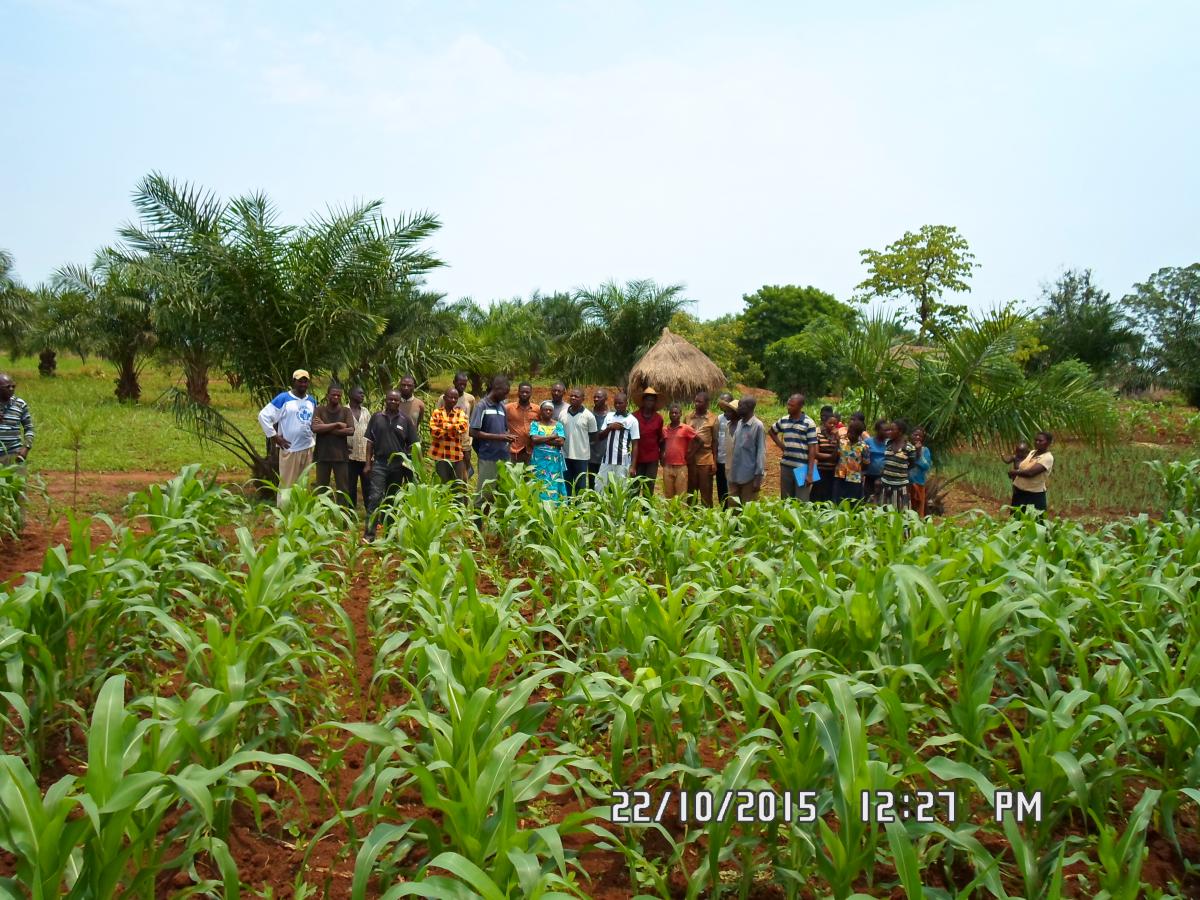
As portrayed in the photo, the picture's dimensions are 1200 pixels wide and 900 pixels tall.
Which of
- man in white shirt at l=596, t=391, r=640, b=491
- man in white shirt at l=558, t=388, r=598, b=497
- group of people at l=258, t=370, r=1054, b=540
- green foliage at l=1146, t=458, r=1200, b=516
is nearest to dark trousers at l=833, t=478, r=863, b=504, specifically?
group of people at l=258, t=370, r=1054, b=540

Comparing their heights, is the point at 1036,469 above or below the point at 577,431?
below

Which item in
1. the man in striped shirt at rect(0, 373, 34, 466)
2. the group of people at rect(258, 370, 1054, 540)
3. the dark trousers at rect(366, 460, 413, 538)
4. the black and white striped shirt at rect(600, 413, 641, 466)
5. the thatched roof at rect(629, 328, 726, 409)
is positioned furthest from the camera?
the thatched roof at rect(629, 328, 726, 409)

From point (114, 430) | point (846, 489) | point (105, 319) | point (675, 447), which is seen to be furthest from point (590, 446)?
point (105, 319)

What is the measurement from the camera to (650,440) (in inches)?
345

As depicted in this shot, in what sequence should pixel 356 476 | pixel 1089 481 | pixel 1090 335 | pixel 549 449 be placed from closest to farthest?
1. pixel 356 476
2. pixel 549 449
3. pixel 1089 481
4. pixel 1090 335

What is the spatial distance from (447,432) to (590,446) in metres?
1.42

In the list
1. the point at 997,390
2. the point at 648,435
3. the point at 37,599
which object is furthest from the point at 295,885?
the point at 997,390

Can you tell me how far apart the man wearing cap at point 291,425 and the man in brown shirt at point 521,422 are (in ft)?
6.04

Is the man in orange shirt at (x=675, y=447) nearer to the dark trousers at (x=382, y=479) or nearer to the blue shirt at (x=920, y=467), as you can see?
the blue shirt at (x=920, y=467)

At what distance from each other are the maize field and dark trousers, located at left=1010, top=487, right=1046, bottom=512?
363 centimetres

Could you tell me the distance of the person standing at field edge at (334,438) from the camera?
7578 mm

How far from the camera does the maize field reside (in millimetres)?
2262

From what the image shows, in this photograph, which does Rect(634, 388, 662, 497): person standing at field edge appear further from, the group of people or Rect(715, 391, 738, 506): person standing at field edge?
Rect(715, 391, 738, 506): person standing at field edge

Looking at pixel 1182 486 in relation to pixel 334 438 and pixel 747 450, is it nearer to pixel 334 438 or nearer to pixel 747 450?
pixel 747 450
